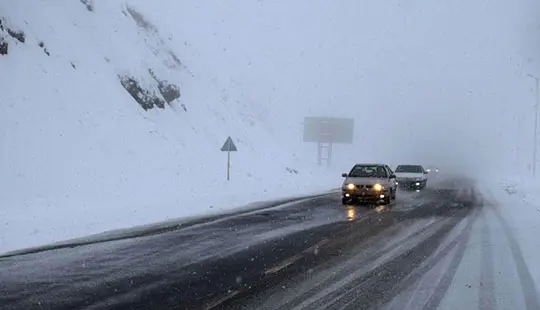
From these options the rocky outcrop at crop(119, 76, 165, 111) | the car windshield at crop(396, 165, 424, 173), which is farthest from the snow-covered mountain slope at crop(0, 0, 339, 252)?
the car windshield at crop(396, 165, 424, 173)

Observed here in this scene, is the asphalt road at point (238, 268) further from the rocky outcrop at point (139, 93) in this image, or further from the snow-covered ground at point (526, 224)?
the rocky outcrop at point (139, 93)

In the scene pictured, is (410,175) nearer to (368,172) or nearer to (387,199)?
(368,172)

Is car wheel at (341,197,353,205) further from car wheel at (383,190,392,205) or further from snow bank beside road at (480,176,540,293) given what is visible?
snow bank beside road at (480,176,540,293)

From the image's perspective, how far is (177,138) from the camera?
3706cm

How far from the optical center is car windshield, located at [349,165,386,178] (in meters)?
23.6

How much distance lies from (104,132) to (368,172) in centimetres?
1350

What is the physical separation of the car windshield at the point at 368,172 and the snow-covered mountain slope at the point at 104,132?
4.55 metres

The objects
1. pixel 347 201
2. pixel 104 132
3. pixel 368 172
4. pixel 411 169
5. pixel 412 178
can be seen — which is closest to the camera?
pixel 347 201

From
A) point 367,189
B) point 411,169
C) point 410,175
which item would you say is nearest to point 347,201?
point 367,189

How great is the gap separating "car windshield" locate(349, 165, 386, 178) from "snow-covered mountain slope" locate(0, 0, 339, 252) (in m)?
4.55

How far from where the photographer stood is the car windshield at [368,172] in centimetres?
2361

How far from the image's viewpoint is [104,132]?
2925 centimetres

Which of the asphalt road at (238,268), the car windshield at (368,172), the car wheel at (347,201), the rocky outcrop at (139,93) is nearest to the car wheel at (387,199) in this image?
the car windshield at (368,172)

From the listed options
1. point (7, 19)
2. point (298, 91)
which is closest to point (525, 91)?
point (298, 91)
